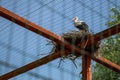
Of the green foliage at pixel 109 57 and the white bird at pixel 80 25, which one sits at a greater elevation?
the white bird at pixel 80 25

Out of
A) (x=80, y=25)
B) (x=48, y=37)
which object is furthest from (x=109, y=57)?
(x=48, y=37)

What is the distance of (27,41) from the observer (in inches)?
190

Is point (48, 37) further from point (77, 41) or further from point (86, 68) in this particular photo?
point (86, 68)

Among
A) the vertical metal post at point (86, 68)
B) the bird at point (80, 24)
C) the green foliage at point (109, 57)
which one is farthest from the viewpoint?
the green foliage at point (109, 57)

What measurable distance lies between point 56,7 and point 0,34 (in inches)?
28.0

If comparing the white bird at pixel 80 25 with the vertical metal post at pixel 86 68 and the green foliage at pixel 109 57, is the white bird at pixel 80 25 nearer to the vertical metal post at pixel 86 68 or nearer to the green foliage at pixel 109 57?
the vertical metal post at pixel 86 68

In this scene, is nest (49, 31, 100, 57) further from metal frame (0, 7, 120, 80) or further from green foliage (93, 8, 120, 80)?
green foliage (93, 8, 120, 80)

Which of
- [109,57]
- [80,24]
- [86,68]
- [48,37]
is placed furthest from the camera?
[109,57]

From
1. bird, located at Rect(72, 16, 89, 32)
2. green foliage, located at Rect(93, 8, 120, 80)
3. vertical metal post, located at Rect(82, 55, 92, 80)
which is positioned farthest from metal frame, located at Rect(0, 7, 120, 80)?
green foliage, located at Rect(93, 8, 120, 80)

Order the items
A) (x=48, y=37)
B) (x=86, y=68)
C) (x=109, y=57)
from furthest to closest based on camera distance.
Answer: (x=109, y=57), (x=86, y=68), (x=48, y=37)

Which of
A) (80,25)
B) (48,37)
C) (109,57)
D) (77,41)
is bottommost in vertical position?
(109,57)

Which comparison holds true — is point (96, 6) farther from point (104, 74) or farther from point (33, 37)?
point (104, 74)

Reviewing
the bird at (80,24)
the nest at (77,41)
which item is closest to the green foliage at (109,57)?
the bird at (80,24)

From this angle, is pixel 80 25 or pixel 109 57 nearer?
pixel 80 25
